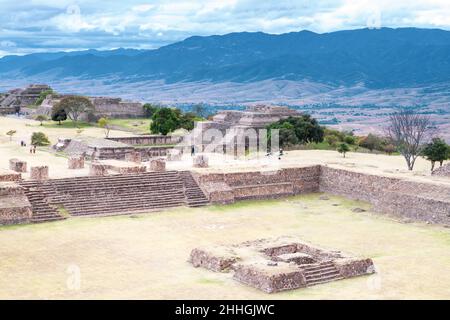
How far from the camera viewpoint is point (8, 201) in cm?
2453

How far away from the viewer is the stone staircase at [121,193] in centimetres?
2619

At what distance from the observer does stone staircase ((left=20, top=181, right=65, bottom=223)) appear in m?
24.7

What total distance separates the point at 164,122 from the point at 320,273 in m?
31.9

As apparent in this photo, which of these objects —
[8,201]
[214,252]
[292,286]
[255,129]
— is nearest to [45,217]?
[8,201]

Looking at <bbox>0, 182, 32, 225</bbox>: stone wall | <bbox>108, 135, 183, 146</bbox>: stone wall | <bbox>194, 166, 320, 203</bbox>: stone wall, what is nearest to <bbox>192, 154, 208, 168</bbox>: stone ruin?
<bbox>194, 166, 320, 203</bbox>: stone wall

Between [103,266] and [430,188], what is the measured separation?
13.2m

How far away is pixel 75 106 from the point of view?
58281mm

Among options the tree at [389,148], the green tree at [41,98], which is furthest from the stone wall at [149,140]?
the green tree at [41,98]

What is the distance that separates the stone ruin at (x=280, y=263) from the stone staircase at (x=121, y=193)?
758cm

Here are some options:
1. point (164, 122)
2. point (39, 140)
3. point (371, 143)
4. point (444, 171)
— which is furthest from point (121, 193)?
point (371, 143)

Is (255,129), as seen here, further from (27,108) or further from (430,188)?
(27,108)

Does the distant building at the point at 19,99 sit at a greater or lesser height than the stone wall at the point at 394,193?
greater

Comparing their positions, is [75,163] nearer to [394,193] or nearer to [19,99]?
[394,193]

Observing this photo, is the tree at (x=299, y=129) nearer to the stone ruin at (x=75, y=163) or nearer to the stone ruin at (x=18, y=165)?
the stone ruin at (x=75, y=163)
